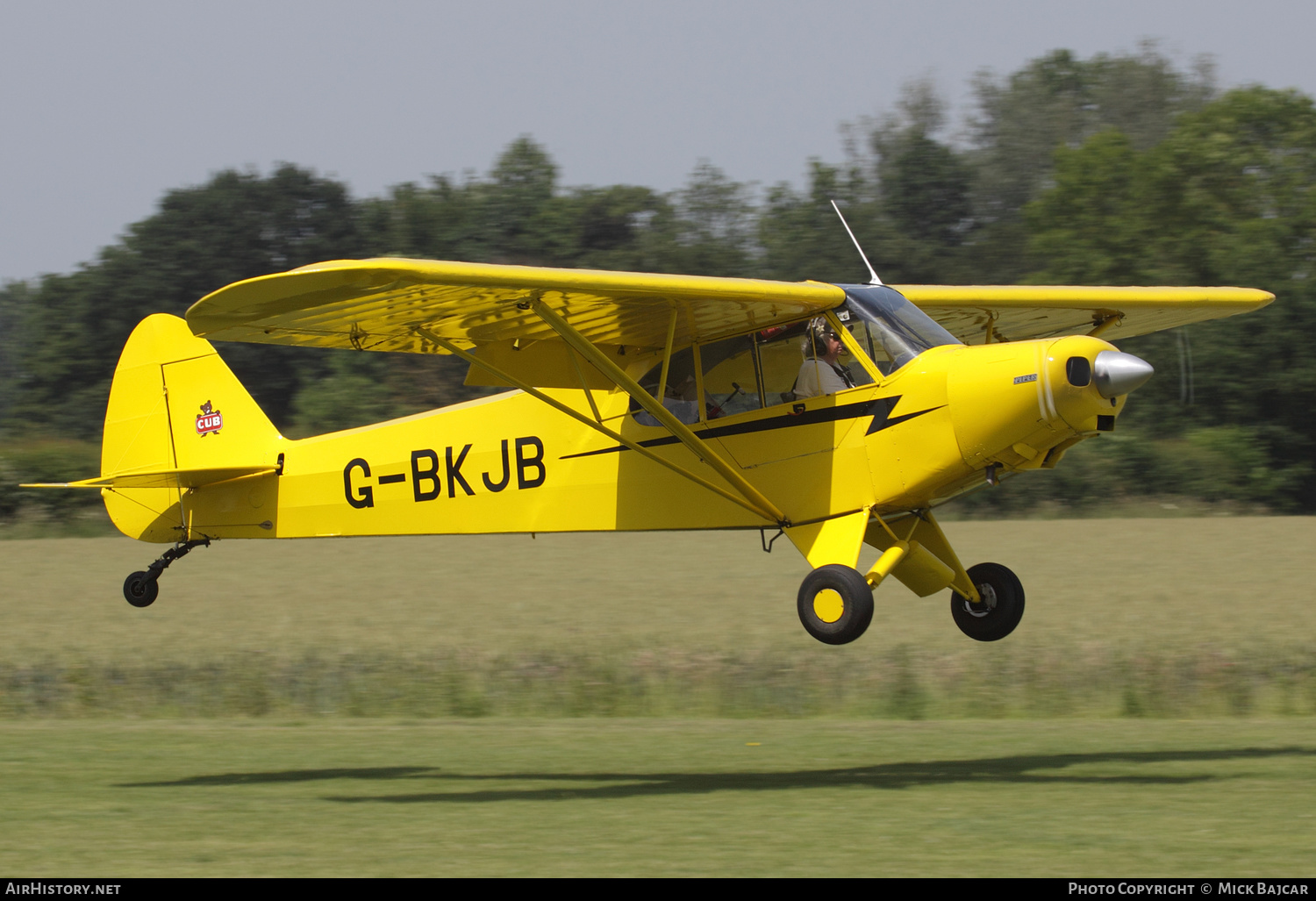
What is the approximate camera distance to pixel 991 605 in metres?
10.6

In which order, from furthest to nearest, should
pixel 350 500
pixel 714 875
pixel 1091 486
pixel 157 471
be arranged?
pixel 1091 486, pixel 157 471, pixel 350 500, pixel 714 875

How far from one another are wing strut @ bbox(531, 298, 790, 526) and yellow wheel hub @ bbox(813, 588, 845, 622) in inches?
33.3

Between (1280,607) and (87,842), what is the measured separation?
16.7 meters

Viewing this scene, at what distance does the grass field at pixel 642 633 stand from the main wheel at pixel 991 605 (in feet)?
9.96

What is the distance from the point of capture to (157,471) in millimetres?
13281

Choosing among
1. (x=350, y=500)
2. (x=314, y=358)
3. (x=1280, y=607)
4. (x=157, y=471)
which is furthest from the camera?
(x=314, y=358)

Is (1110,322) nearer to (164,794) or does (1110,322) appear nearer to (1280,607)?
(164,794)

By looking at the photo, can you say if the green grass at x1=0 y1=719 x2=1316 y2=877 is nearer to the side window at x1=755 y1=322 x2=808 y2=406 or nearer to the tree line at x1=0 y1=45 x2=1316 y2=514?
the side window at x1=755 y1=322 x2=808 y2=406

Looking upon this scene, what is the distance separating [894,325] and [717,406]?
1.38 m

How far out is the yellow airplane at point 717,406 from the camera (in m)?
9.05

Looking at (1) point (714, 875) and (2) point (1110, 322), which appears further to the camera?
(2) point (1110, 322)

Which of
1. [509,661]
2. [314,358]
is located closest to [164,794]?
[509,661]

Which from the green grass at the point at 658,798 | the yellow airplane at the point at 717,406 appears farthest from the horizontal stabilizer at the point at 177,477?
the green grass at the point at 658,798

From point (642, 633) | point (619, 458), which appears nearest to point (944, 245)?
point (642, 633)
